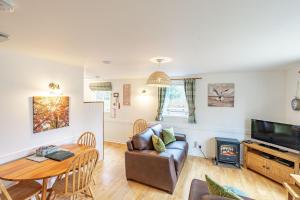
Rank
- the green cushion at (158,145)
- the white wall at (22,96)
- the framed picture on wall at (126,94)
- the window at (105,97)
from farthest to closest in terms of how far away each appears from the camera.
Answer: the window at (105,97) < the framed picture on wall at (126,94) < the green cushion at (158,145) < the white wall at (22,96)

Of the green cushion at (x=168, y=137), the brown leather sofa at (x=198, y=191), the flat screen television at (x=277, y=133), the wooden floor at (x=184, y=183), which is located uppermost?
the flat screen television at (x=277, y=133)

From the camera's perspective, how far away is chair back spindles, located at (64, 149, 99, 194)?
1998mm

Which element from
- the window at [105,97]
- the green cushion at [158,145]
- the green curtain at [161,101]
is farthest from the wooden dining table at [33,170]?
the window at [105,97]

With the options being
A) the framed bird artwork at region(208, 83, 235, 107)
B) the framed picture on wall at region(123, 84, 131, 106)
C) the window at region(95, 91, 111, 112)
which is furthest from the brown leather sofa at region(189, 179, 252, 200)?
the window at region(95, 91, 111, 112)

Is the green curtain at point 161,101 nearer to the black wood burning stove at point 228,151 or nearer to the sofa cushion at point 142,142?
the sofa cushion at point 142,142

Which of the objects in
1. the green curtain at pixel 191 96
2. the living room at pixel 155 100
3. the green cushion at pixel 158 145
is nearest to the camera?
the living room at pixel 155 100

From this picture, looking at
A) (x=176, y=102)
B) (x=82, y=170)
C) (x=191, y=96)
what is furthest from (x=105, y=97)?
(x=82, y=170)

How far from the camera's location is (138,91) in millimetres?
5285

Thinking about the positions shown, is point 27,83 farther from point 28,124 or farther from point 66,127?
point 66,127

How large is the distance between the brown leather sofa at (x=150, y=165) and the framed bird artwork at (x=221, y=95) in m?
1.81

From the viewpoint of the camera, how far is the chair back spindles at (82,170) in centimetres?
200

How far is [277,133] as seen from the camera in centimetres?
319

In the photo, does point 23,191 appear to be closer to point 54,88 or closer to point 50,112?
point 50,112

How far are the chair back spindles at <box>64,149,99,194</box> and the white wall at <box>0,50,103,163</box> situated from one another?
94 centimetres
